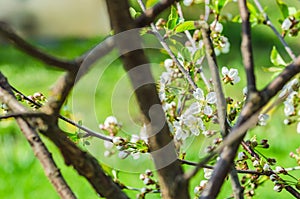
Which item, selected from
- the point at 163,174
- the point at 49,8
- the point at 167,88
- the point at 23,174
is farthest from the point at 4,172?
the point at 49,8

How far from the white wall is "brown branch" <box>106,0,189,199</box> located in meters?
5.28

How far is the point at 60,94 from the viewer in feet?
1.94

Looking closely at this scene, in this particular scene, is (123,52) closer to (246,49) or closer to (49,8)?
(246,49)

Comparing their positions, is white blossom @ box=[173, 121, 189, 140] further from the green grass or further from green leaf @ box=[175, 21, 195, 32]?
the green grass

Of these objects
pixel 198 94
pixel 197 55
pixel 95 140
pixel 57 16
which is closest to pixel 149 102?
pixel 198 94

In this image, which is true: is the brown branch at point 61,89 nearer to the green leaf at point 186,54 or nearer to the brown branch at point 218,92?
the brown branch at point 218,92

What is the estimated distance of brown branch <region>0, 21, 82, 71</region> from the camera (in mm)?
552

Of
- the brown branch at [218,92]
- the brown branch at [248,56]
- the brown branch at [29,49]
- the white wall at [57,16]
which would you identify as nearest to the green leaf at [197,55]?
the brown branch at [218,92]

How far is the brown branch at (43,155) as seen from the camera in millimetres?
690

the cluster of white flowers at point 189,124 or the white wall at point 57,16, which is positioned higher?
the white wall at point 57,16

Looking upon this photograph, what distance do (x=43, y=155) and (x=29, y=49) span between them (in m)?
0.17

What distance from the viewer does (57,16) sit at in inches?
247

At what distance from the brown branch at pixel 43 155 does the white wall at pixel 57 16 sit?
5.18 meters

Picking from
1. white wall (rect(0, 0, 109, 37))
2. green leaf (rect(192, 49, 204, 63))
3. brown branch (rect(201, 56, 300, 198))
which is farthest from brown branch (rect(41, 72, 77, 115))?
white wall (rect(0, 0, 109, 37))
